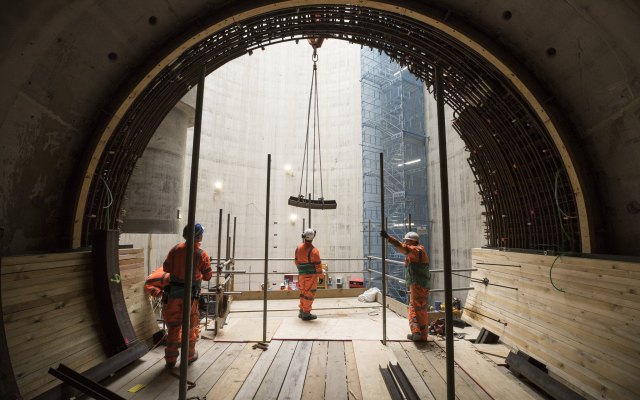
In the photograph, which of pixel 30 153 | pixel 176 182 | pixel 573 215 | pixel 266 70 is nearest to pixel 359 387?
pixel 573 215

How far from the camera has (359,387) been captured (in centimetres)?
387

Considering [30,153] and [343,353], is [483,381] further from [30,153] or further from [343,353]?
[30,153]

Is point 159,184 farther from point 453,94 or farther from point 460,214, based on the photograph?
point 460,214

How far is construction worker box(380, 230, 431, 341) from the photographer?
18.1ft

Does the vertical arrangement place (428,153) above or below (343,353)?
above

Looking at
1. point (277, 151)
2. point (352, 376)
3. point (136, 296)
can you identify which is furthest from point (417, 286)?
point (277, 151)

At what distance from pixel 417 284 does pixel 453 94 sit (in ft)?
14.2

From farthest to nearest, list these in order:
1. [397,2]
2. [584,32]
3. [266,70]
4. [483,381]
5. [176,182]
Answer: [266,70] → [176,182] → [397,2] → [483,381] → [584,32]

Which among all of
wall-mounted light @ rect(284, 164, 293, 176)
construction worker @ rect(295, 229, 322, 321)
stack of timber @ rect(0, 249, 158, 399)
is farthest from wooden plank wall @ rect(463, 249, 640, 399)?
wall-mounted light @ rect(284, 164, 293, 176)

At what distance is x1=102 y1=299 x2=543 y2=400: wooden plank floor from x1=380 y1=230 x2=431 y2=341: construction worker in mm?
265

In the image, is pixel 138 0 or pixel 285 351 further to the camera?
pixel 285 351

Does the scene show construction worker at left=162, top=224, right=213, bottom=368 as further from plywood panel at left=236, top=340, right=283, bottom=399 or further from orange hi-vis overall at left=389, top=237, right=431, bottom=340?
orange hi-vis overall at left=389, top=237, right=431, bottom=340

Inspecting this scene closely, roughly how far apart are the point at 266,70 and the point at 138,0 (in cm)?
1603

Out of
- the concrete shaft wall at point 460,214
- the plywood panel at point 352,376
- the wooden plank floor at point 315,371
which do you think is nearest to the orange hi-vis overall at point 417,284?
the wooden plank floor at point 315,371
